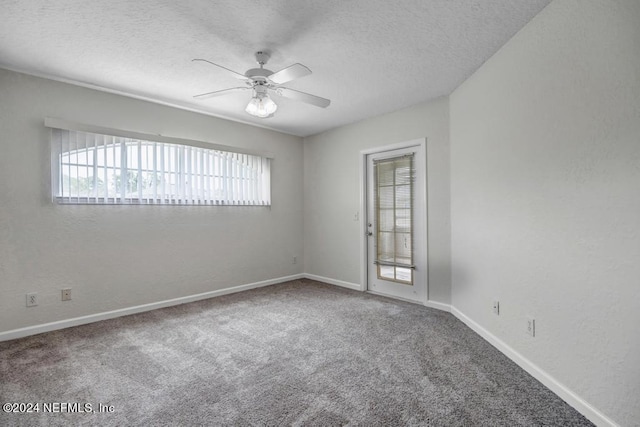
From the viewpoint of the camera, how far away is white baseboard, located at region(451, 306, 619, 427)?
1.58 meters

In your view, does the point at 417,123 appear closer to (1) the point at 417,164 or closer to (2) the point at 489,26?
(1) the point at 417,164

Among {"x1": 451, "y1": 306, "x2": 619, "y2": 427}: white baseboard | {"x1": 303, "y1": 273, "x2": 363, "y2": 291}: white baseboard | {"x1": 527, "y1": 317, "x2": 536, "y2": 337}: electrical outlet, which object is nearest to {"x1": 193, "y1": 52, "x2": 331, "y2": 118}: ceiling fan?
{"x1": 527, "y1": 317, "x2": 536, "y2": 337}: electrical outlet

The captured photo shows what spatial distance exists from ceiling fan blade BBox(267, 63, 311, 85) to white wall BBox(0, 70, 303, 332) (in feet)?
6.77

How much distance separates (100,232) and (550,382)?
161 inches

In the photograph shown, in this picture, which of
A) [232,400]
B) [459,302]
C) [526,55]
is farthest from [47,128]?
[459,302]

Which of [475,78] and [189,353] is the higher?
[475,78]

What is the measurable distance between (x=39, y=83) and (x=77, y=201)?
1.15m

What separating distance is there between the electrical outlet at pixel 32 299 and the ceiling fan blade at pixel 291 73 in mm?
2965

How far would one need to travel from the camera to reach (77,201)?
3037 millimetres

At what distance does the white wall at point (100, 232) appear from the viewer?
275 cm

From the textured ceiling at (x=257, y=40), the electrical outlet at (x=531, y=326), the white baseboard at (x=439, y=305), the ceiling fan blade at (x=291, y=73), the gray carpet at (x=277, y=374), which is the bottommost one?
the gray carpet at (x=277, y=374)

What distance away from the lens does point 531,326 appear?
208 cm

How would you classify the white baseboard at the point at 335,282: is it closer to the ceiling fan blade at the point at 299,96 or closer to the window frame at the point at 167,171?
the window frame at the point at 167,171

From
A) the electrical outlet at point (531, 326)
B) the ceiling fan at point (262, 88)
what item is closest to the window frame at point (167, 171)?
the ceiling fan at point (262, 88)
